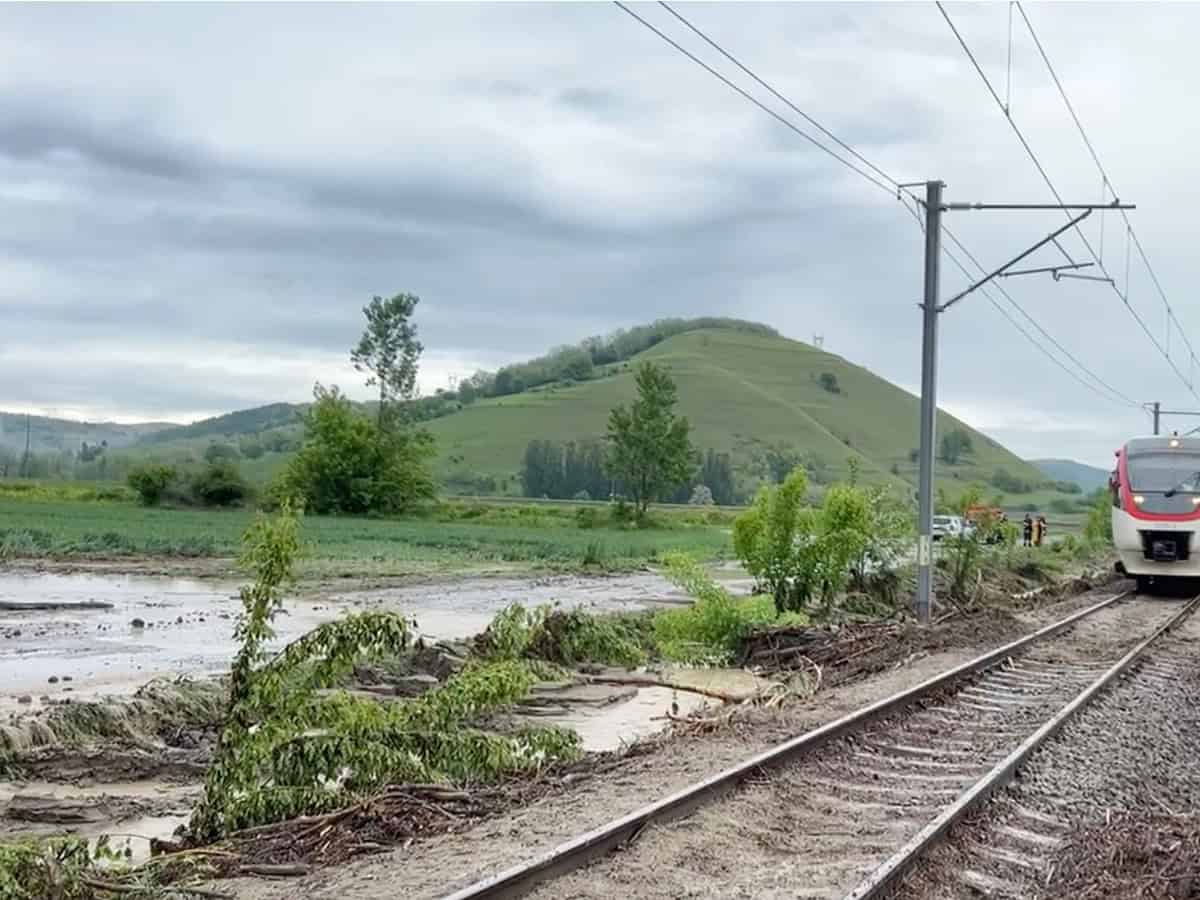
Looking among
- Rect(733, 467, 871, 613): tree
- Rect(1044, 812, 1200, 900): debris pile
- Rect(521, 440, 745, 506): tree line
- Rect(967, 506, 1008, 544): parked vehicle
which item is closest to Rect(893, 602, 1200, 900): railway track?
Rect(1044, 812, 1200, 900): debris pile

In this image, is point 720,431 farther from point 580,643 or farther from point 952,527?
point 580,643

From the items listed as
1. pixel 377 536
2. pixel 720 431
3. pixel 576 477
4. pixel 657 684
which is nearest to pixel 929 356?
pixel 657 684

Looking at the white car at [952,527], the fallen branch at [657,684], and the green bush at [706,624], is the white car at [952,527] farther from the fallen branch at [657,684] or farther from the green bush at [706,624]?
the fallen branch at [657,684]

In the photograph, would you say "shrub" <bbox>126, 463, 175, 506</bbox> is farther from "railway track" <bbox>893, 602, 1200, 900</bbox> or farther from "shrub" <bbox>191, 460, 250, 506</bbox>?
"railway track" <bbox>893, 602, 1200, 900</bbox>

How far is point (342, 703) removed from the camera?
35.7 feet

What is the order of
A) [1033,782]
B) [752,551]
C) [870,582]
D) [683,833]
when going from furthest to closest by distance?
[870,582] < [752,551] < [1033,782] < [683,833]

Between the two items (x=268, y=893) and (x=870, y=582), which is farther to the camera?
(x=870, y=582)

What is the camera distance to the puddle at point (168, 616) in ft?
62.2

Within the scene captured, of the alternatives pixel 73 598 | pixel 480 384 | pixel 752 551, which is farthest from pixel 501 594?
pixel 480 384

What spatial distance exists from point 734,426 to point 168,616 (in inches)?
5648

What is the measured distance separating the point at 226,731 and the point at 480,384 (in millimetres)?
185000

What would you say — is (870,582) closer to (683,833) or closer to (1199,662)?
(1199,662)

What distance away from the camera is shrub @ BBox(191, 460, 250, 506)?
269 ft

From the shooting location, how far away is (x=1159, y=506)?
33.2 m
